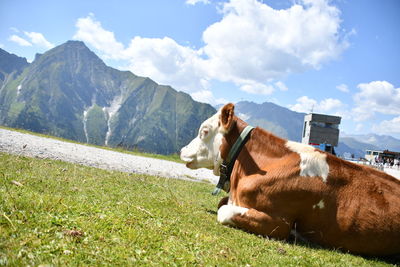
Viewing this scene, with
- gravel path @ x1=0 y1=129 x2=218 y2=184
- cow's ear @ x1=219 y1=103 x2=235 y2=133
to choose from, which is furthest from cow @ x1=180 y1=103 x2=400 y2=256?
gravel path @ x1=0 y1=129 x2=218 y2=184

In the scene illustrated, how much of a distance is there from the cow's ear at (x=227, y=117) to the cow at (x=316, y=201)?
86 centimetres

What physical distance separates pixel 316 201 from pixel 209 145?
2.52 meters

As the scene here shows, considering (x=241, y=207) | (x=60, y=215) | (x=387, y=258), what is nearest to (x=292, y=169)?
(x=241, y=207)

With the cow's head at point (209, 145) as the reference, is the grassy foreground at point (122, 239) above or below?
below

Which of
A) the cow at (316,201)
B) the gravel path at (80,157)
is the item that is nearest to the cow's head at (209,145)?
the cow at (316,201)

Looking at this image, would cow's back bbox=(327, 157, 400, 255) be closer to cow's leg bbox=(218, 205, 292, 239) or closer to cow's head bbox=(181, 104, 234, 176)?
cow's leg bbox=(218, 205, 292, 239)

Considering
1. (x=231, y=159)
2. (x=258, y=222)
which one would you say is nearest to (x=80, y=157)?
(x=231, y=159)

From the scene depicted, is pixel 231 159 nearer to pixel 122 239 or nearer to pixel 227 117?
pixel 227 117

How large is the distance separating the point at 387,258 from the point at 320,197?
1454 millimetres

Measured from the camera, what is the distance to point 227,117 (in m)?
6.09

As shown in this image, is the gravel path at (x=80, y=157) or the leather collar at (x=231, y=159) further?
the gravel path at (x=80, y=157)

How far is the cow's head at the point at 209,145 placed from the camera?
624 cm

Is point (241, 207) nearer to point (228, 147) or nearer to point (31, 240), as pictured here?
point (228, 147)

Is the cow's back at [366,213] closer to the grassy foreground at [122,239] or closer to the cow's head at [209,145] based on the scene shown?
the grassy foreground at [122,239]
